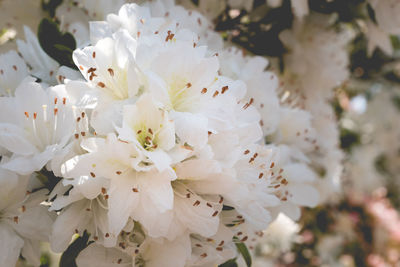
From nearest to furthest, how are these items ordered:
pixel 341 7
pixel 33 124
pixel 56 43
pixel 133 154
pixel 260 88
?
pixel 133 154, pixel 33 124, pixel 56 43, pixel 260 88, pixel 341 7

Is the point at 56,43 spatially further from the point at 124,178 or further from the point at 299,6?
the point at 299,6

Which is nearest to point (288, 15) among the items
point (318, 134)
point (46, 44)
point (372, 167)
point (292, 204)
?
point (318, 134)

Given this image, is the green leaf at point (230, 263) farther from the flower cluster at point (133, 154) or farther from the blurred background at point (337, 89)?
the blurred background at point (337, 89)

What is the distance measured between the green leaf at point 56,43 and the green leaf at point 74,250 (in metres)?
0.36

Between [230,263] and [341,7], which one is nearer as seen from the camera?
[230,263]

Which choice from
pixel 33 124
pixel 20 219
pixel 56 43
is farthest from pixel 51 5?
pixel 20 219

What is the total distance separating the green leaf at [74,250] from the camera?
0.90 meters

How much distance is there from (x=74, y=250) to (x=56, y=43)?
1.49ft

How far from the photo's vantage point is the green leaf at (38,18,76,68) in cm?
96

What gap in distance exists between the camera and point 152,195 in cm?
72

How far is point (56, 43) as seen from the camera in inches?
39.8

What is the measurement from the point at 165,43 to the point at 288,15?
0.73m

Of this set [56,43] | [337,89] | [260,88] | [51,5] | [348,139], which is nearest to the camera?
[56,43]

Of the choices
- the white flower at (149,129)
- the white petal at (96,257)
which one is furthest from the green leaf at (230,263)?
the white flower at (149,129)
